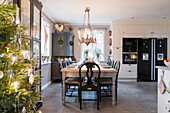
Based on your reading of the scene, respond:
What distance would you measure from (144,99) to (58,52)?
12.9 ft

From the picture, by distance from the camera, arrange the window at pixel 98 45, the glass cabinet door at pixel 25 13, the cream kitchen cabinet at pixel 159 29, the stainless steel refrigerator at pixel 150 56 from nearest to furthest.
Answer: the glass cabinet door at pixel 25 13
the stainless steel refrigerator at pixel 150 56
the cream kitchen cabinet at pixel 159 29
the window at pixel 98 45

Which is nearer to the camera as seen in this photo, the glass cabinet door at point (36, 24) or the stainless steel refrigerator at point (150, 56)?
the glass cabinet door at point (36, 24)

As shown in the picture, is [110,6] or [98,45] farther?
[98,45]

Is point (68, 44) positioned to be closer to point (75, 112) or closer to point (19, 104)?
point (75, 112)

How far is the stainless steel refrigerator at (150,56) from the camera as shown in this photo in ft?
20.9

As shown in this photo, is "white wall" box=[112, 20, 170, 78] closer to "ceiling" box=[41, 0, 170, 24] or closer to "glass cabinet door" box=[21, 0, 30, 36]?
"ceiling" box=[41, 0, 170, 24]

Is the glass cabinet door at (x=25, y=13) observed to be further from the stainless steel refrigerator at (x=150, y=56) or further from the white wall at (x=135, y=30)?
the stainless steel refrigerator at (x=150, y=56)

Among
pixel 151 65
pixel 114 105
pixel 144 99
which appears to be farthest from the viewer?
→ pixel 151 65

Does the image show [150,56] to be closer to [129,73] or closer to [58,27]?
[129,73]

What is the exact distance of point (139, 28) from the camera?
6512 millimetres

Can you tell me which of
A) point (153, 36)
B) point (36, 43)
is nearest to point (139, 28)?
point (153, 36)

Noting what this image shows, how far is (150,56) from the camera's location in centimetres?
639

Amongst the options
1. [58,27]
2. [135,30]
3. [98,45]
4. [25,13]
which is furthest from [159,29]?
[25,13]

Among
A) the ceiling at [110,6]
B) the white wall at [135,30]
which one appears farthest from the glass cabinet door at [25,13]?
the white wall at [135,30]
